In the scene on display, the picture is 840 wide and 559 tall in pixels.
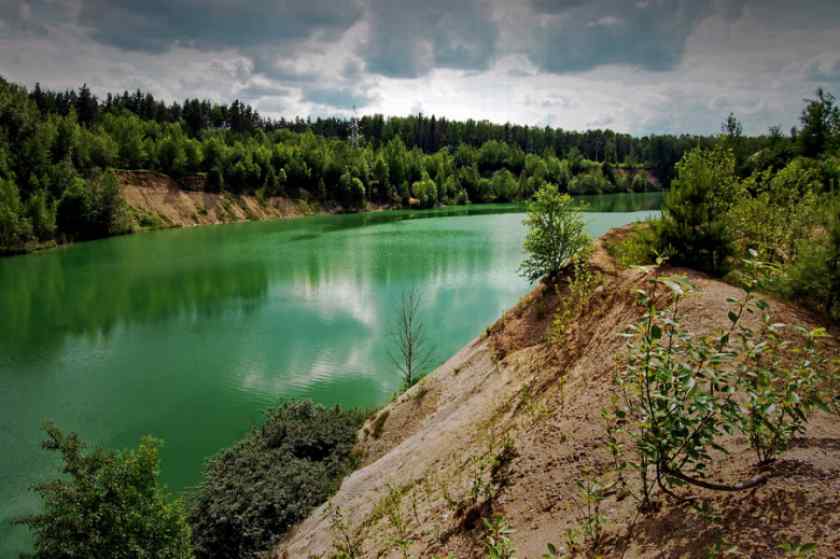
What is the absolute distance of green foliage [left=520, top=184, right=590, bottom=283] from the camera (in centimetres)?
2012

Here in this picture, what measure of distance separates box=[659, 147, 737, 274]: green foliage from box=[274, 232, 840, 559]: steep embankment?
4.54 feet

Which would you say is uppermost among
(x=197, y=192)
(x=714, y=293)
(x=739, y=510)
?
(x=197, y=192)

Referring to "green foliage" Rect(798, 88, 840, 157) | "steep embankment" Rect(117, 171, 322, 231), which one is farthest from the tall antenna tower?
"green foliage" Rect(798, 88, 840, 157)

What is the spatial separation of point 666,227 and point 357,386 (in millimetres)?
14439

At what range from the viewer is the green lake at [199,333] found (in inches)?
757

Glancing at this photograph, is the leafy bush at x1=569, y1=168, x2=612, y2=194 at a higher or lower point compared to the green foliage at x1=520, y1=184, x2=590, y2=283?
higher

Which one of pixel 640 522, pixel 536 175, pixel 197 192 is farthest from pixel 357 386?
pixel 536 175

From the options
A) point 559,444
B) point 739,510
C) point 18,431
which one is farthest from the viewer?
point 18,431

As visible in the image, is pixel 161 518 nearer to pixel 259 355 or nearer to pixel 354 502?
pixel 354 502

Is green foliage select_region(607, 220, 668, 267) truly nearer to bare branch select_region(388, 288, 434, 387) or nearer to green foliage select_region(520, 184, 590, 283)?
green foliage select_region(520, 184, 590, 283)

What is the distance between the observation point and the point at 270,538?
12.1m

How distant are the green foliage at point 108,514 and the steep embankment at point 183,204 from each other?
82.2 metres

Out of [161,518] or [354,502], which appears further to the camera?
[354,502]

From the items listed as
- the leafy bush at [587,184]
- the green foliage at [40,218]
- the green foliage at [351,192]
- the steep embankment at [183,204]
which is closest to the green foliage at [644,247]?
the green foliage at [40,218]
